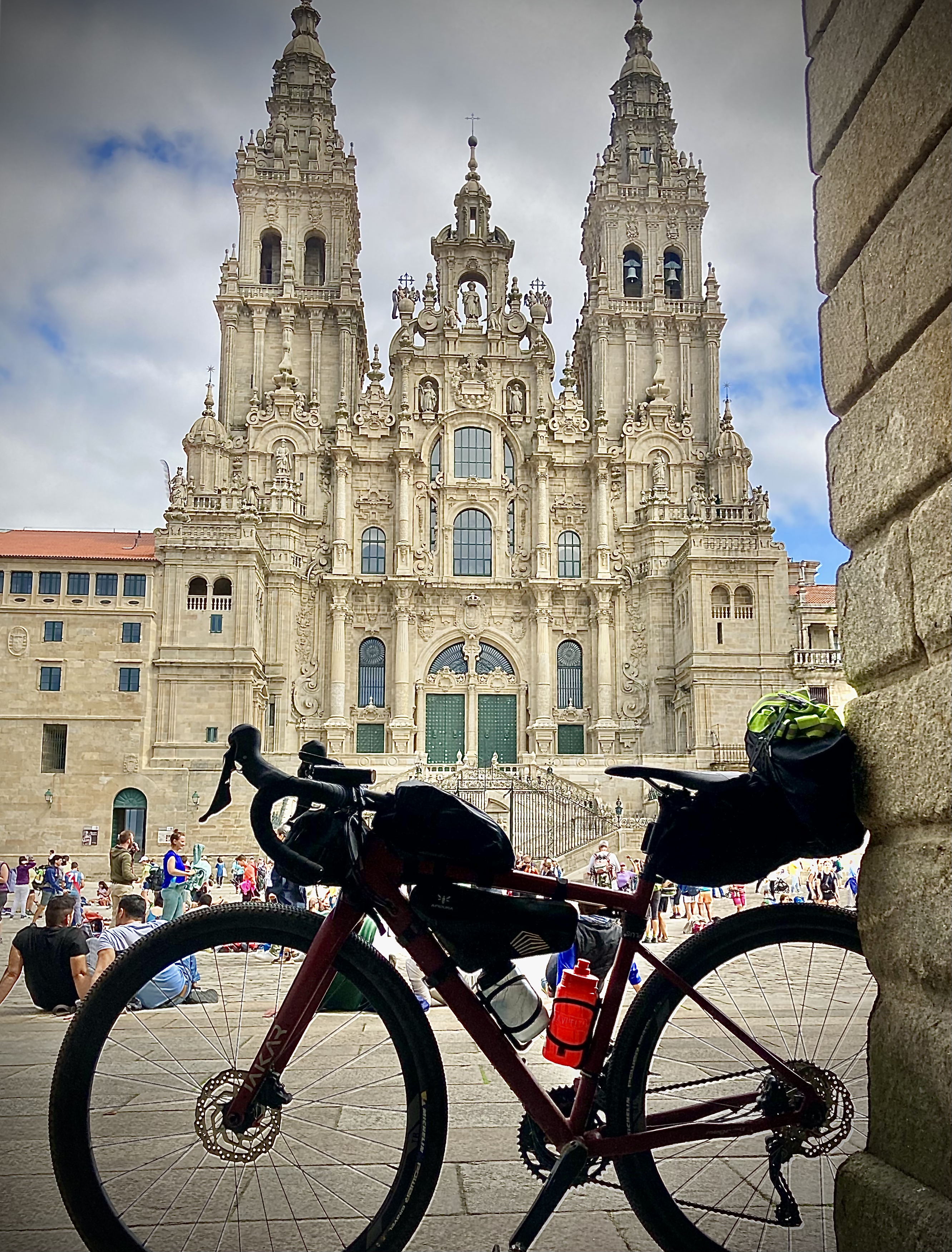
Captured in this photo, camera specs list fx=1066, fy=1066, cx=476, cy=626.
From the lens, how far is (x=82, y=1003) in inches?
113

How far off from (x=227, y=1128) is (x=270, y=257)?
159 ft

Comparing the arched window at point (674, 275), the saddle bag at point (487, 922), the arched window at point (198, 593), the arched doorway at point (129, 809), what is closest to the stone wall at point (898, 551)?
the saddle bag at point (487, 922)

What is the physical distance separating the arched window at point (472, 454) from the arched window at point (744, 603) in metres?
11.4

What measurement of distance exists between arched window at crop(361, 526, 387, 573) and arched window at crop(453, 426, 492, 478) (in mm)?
4085

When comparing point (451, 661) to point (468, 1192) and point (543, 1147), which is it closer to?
point (468, 1192)

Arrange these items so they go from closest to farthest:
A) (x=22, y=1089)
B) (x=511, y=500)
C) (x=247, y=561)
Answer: (x=22, y=1089) → (x=247, y=561) → (x=511, y=500)

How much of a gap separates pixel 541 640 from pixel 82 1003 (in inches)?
1578

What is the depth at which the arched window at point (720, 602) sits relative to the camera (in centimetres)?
4034

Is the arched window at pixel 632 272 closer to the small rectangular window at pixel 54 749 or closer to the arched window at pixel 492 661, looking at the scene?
the arched window at pixel 492 661

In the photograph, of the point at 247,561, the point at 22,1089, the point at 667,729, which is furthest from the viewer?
the point at 667,729

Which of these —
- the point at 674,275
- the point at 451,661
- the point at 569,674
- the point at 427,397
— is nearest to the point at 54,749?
the point at 451,661

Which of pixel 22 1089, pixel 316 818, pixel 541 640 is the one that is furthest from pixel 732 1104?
pixel 541 640

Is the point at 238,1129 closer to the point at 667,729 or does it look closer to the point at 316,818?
the point at 316,818

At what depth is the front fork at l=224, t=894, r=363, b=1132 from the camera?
292 cm
